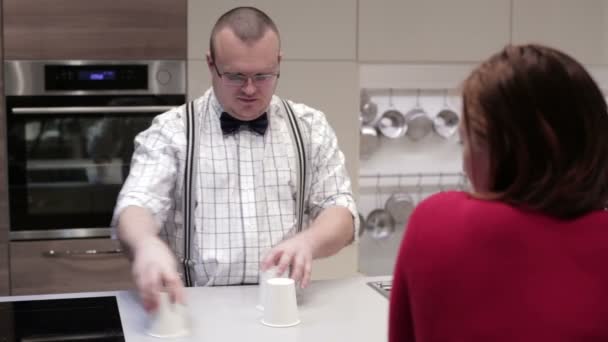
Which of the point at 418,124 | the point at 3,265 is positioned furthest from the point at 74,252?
the point at 418,124

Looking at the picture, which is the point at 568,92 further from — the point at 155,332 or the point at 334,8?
the point at 334,8

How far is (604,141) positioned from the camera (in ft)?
2.41

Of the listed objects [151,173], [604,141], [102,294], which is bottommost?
[102,294]

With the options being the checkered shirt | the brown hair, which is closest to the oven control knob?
the checkered shirt

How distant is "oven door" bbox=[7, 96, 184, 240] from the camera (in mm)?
2346

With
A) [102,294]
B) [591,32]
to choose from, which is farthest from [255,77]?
[591,32]

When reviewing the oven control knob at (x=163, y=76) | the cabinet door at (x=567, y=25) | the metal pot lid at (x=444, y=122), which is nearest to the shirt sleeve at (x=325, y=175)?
the oven control knob at (x=163, y=76)

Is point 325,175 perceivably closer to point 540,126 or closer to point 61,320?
point 61,320

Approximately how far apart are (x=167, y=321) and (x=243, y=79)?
21.7 inches

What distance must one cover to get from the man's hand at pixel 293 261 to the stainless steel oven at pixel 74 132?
3.93ft

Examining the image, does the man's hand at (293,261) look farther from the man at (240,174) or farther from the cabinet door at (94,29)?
the cabinet door at (94,29)

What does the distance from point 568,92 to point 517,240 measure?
0.15 meters

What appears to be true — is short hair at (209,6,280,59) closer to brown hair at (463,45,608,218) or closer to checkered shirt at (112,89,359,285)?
checkered shirt at (112,89,359,285)

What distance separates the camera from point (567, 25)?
2.80 m
